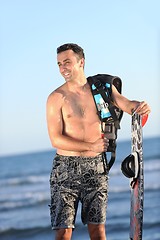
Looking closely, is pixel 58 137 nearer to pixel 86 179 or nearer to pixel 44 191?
pixel 86 179

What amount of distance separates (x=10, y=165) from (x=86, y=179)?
26.5m

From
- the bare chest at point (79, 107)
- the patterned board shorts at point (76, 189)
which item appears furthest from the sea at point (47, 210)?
the bare chest at point (79, 107)

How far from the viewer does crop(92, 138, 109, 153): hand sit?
12.0ft

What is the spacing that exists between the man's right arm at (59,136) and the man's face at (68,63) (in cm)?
13

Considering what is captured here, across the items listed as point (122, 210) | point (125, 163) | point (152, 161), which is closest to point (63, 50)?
point (125, 163)

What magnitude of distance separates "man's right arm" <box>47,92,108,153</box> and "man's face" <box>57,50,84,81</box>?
133 mm

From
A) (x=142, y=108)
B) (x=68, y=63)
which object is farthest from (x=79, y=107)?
(x=142, y=108)

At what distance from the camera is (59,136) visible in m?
3.67

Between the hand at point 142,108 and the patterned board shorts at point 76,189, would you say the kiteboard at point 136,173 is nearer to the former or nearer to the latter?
the hand at point 142,108

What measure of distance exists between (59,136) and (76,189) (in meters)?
0.34

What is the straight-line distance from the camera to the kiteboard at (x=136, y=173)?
377 cm

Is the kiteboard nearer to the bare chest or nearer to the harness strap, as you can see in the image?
the harness strap

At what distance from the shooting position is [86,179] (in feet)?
12.3

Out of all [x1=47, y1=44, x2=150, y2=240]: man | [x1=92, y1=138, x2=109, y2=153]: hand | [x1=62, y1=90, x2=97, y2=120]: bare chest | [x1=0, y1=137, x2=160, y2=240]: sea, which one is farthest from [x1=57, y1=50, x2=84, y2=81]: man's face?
[x1=0, y1=137, x2=160, y2=240]: sea
